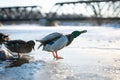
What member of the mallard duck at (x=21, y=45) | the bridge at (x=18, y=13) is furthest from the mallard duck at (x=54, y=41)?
the bridge at (x=18, y=13)

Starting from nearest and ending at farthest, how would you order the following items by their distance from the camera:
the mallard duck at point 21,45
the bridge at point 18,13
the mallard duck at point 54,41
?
the mallard duck at point 54,41 < the mallard duck at point 21,45 < the bridge at point 18,13

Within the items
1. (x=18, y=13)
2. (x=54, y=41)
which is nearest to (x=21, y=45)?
(x=54, y=41)

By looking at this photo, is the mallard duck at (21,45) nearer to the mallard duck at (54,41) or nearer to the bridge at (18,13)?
the mallard duck at (54,41)

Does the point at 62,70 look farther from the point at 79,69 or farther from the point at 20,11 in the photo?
the point at 20,11

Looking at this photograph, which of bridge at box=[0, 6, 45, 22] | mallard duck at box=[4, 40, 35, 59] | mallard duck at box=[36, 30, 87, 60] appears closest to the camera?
mallard duck at box=[36, 30, 87, 60]

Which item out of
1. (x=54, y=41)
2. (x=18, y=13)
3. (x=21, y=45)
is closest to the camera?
(x=54, y=41)

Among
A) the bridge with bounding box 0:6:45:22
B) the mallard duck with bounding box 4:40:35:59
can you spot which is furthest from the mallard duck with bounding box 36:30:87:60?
the bridge with bounding box 0:6:45:22

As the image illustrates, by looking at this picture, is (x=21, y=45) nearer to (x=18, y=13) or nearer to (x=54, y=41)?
(x=54, y=41)

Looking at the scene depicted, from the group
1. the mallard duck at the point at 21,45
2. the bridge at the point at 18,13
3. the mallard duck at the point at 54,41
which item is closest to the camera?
the mallard duck at the point at 54,41

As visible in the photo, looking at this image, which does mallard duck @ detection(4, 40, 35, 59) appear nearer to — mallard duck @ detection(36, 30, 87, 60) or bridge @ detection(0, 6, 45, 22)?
mallard duck @ detection(36, 30, 87, 60)

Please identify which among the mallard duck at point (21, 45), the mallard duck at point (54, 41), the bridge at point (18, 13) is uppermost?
the mallard duck at point (54, 41)

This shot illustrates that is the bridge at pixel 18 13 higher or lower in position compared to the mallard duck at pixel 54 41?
lower

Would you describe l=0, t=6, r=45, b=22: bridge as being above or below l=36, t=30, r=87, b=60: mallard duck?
below

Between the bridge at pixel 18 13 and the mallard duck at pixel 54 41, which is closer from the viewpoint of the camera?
the mallard duck at pixel 54 41
